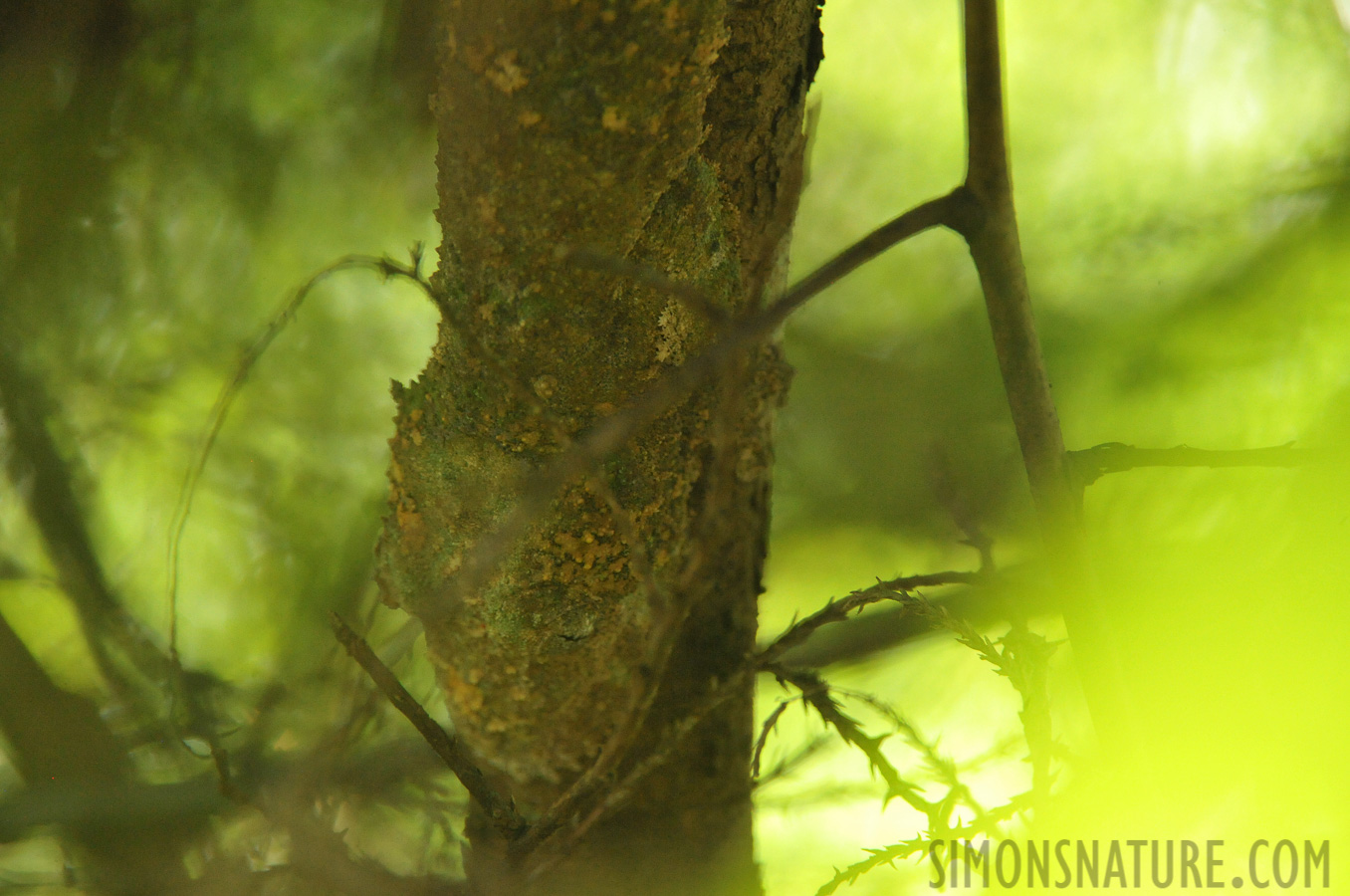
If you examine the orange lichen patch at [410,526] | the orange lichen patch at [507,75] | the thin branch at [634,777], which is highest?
the orange lichen patch at [507,75]

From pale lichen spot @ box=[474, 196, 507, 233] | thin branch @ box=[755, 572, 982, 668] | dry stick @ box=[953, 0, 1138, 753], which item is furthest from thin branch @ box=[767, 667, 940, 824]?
pale lichen spot @ box=[474, 196, 507, 233]

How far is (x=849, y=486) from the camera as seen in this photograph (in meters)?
0.89

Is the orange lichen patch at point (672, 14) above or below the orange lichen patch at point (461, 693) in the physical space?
above

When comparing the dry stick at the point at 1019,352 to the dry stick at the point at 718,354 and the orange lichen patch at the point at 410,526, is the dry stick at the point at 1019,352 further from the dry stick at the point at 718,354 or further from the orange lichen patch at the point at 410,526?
the orange lichen patch at the point at 410,526

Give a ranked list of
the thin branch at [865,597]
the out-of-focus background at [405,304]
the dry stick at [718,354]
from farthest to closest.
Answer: the out-of-focus background at [405,304], the thin branch at [865,597], the dry stick at [718,354]

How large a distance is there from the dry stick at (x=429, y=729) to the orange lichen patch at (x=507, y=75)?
8.2 inches

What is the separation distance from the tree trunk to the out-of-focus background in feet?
0.47

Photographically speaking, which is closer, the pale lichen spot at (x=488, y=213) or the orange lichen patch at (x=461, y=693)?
the pale lichen spot at (x=488, y=213)

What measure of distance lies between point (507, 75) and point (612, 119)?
41 mm

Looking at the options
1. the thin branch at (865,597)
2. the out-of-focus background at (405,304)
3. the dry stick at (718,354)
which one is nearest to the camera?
the dry stick at (718,354)

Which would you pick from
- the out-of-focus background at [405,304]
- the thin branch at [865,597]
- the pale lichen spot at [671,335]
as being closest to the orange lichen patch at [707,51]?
the pale lichen spot at [671,335]

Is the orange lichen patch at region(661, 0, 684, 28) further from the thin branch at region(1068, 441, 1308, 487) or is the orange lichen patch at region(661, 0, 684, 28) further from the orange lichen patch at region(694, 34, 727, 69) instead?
the thin branch at region(1068, 441, 1308, 487)

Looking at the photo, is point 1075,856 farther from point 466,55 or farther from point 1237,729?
point 466,55

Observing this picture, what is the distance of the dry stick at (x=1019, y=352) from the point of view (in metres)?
0.33
